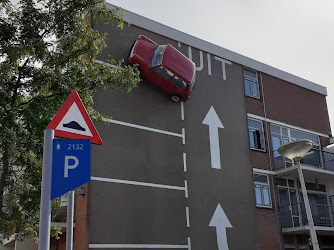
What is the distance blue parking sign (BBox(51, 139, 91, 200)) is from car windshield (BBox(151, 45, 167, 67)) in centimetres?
1224

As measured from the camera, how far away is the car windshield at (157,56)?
16013 mm

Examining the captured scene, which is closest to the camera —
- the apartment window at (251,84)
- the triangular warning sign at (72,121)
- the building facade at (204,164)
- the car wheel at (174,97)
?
the triangular warning sign at (72,121)

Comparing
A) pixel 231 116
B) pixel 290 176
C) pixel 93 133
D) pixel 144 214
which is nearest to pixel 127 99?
pixel 144 214

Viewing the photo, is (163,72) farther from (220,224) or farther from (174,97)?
(220,224)

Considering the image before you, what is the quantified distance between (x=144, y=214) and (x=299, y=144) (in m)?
6.90

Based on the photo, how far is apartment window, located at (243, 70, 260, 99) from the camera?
68.1 feet

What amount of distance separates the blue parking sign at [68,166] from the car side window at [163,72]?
12309mm

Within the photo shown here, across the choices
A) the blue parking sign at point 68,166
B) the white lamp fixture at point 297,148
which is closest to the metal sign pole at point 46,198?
the blue parking sign at point 68,166

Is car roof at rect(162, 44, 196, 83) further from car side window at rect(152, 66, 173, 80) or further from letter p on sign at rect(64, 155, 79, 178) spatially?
letter p on sign at rect(64, 155, 79, 178)

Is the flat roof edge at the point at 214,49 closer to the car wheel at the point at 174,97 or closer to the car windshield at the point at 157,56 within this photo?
the car windshield at the point at 157,56

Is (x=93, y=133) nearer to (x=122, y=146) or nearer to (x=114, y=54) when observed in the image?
(x=122, y=146)

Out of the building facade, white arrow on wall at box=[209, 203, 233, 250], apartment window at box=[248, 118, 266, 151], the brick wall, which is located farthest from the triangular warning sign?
the brick wall

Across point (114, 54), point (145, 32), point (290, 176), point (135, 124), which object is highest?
point (145, 32)

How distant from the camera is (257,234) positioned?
59.5ft
